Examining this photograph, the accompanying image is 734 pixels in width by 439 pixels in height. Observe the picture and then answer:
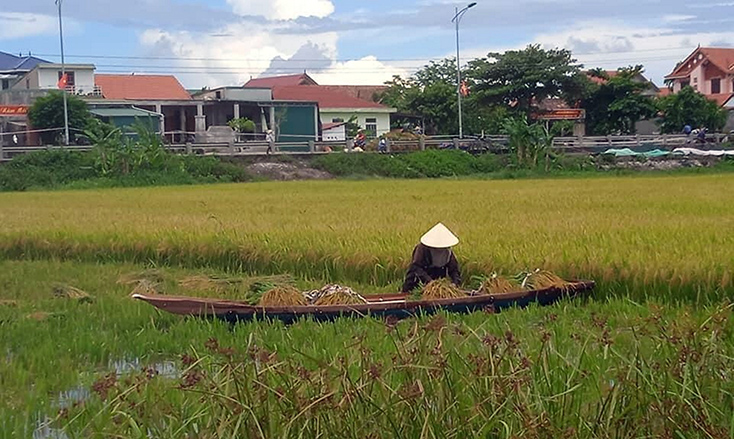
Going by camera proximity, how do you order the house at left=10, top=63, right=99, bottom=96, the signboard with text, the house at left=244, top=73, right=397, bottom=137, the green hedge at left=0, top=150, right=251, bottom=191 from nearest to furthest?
the green hedge at left=0, top=150, right=251, bottom=191
the signboard with text
the house at left=10, top=63, right=99, bottom=96
the house at left=244, top=73, right=397, bottom=137

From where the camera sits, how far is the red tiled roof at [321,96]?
47.9 m

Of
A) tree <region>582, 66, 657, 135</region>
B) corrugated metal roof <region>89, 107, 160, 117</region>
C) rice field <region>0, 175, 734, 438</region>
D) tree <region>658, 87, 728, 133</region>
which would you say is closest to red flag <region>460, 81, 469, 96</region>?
tree <region>582, 66, 657, 135</region>

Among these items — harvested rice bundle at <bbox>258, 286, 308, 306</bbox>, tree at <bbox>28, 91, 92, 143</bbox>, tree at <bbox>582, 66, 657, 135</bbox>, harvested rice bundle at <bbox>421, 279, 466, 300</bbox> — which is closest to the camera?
harvested rice bundle at <bbox>258, 286, 308, 306</bbox>

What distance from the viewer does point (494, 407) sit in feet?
10.2

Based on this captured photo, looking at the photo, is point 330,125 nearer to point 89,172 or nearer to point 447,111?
point 447,111

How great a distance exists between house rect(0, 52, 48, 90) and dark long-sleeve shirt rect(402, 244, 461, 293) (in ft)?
154

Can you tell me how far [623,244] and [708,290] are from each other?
1738 millimetres

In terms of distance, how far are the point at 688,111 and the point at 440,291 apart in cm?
3800

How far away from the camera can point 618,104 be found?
40.7 m

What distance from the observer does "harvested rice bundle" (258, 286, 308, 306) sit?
21.0ft

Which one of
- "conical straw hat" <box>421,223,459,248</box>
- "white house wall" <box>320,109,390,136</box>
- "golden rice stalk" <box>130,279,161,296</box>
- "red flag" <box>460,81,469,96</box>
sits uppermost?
"red flag" <box>460,81,469,96</box>

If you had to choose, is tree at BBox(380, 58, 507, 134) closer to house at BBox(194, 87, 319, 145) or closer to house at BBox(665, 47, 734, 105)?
house at BBox(194, 87, 319, 145)

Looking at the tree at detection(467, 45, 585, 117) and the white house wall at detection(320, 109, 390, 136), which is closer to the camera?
the tree at detection(467, 45, 585, 117)

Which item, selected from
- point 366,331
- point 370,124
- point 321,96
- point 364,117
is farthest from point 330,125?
point 366,331
